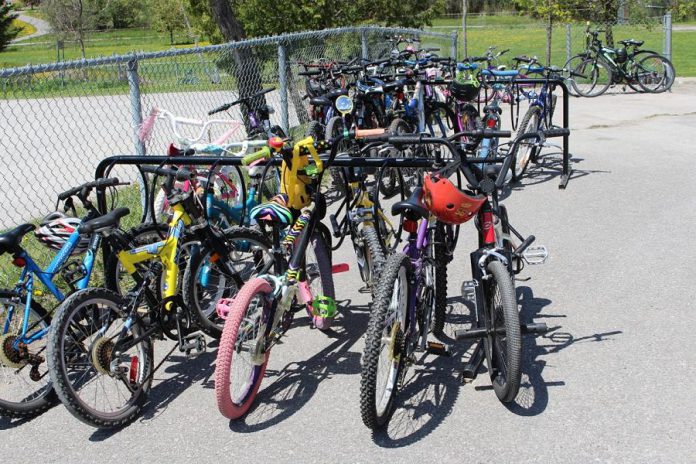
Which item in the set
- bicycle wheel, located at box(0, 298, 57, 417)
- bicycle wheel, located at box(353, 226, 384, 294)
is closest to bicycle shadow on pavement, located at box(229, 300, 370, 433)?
bicycle wheel, located at box(353, 226, 384, 294)

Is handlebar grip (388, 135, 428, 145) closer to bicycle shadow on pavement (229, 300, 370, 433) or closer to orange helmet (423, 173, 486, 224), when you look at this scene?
orange helmet (423, 173, 486, 224)

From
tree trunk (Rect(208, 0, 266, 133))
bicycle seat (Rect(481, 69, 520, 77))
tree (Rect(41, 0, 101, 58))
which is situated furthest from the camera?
tree (Rect(41, 0, 101, 58))

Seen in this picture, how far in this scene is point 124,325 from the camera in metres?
3.84

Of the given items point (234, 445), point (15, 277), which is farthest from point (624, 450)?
point (15, 277)

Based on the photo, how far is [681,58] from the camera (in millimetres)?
23375

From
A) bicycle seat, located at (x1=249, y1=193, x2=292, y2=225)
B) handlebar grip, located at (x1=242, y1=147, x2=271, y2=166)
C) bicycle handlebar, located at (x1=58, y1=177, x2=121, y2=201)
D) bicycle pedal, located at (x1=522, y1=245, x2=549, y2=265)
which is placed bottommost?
bicycle pedal, located at (x1=522, y1=245, x2=549, y2=265)

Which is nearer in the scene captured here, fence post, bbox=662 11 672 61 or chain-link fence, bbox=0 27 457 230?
chain-link fence, bbox=0 27 457 230

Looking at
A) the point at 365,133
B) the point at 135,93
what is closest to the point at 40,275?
the point at 365,133

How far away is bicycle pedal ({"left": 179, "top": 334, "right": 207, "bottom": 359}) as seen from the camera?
4180 millimetres

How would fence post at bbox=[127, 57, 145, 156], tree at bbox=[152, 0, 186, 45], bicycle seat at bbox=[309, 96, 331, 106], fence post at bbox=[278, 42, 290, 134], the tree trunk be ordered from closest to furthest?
fence post at bbox=[127, 57, 145, 156], bicycle seat at bbox=[309, 96, 331, 106], fence post at bbox=[278, 42, 290, 134], the tree trunk, tree at bbox=[152, 0, 186, 45]

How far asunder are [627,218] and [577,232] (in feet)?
2.21

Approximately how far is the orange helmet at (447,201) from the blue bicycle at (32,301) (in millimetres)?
1820

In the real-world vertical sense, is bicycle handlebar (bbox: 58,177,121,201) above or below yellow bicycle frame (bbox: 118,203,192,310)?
above

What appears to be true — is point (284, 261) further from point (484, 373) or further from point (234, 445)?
point (484, 373)
